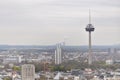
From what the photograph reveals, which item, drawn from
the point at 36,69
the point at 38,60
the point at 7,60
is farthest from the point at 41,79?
the point at 7,60

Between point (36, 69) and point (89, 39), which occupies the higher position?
point (89, 39)

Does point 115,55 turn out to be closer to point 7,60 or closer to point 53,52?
point 53,52

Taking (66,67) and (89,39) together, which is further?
(66,67)

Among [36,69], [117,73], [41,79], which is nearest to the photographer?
[117,73]

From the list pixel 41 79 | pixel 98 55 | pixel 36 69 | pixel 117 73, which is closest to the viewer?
pixel 117 73

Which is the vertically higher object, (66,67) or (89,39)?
(89,39)

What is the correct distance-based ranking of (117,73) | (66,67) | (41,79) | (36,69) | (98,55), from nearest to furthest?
(117,73)
(41,79)
(36,69)
(98,55)
(66,67)

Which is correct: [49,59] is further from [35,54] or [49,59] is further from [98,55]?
[98,55]

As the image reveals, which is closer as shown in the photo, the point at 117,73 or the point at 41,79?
the point at 117,73

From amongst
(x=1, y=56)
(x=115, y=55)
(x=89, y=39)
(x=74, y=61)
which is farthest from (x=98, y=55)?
(x=1, y=56)
